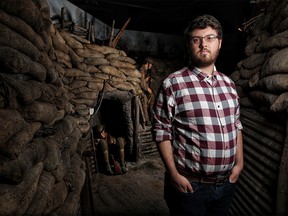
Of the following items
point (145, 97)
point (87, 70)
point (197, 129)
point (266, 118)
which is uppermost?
point (87, 70)

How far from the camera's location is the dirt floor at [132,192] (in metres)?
4.49

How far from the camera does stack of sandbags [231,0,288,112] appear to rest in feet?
8.98

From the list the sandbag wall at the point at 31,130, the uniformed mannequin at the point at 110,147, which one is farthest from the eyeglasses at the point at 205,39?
the uniformed mannequin at the point at 110,147

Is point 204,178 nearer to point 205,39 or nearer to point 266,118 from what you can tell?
point 205,39

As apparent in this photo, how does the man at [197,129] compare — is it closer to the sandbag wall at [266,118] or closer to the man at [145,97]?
the sandbag wall at [266,118]

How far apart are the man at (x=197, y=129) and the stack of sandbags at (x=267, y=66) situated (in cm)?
113

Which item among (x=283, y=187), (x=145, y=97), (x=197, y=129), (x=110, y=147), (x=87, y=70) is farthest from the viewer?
(x=145, y=97)

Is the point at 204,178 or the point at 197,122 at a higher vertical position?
the point at 197,122

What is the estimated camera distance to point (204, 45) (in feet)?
6.30

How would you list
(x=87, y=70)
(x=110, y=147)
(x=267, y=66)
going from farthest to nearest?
(x=110, y=147), (x=87, y=70), (x=267, y=66)

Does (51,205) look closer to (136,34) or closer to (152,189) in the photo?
(152,189)

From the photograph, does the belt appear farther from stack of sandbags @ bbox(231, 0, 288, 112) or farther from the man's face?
stack of sandbags @ bbox(231, 0, 288, 112)

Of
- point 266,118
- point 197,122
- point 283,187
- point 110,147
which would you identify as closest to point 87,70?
point 110,147

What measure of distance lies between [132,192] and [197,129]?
3888 mm
